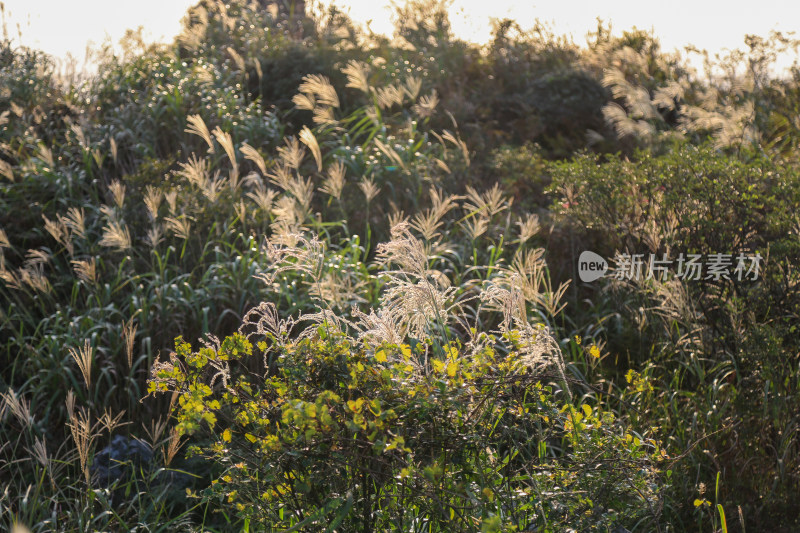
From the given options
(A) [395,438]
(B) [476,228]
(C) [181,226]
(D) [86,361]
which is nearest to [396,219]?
(B) [476,228]

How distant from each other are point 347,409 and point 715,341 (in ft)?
11.3

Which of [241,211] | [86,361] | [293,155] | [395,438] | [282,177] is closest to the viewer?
[395,438]

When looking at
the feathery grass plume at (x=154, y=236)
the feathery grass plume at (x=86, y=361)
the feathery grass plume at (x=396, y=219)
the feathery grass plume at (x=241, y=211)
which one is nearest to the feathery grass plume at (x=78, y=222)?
the feathery grass plume at (x=154, y=236)

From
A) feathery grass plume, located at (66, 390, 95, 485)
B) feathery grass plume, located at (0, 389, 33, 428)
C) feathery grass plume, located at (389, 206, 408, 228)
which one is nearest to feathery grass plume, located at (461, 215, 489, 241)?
feathery grass plume, located at (389, 206, 408, 228)

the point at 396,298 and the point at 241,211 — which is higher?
the point at 241,211

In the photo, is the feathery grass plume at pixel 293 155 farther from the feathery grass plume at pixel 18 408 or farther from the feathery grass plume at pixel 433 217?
the feathery grass plume at pixel 18 408

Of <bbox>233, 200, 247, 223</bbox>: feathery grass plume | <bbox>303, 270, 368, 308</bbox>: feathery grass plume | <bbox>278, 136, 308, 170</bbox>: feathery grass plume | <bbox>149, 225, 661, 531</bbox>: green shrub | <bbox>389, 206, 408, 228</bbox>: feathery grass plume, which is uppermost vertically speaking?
<bbox>278, 136, 308, 170</bbox>: feathery grass plume

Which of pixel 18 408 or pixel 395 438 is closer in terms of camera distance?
pixel 395 438

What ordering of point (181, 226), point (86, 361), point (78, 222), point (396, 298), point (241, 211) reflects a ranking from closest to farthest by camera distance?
point (86, 361), point (396, 298), point (181, 226), point (78, 222), point (241, 211)

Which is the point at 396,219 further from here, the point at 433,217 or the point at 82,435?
the point at 82,435

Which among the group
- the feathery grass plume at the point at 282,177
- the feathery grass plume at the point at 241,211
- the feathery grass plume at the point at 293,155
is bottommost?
the feathery grass plume at the point at 241,211

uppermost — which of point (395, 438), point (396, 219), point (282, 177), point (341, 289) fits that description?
point (282, 177)

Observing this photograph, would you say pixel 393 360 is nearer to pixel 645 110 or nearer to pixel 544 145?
pixel 645 110

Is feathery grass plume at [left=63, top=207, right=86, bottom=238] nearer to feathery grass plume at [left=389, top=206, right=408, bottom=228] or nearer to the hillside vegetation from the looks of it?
the hillside vegetation
